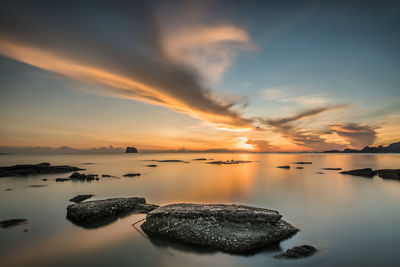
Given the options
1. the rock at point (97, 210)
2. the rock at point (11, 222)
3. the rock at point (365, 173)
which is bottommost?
the rock at point (11, 222)

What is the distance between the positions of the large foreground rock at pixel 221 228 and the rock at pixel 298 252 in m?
0.90

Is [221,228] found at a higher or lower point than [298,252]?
higher

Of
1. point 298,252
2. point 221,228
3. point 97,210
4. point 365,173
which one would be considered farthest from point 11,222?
point 365,173

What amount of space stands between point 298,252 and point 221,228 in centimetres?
342

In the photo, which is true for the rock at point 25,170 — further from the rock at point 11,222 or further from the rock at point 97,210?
the rock at point 97,210

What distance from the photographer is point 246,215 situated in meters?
9.88

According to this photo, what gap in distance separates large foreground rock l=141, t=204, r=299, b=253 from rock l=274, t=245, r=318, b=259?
90cm

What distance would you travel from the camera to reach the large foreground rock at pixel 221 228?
8.53 meters

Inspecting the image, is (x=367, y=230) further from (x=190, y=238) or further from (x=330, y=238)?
(x=190, y=238)

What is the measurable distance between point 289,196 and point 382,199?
8928 mm

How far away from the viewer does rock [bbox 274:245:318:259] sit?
7.86m

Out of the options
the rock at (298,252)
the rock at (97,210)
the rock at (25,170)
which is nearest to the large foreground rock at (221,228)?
the rock at (298,252)

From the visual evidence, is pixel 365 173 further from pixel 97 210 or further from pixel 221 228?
pixel 97 210

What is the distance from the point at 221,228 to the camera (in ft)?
30.3
